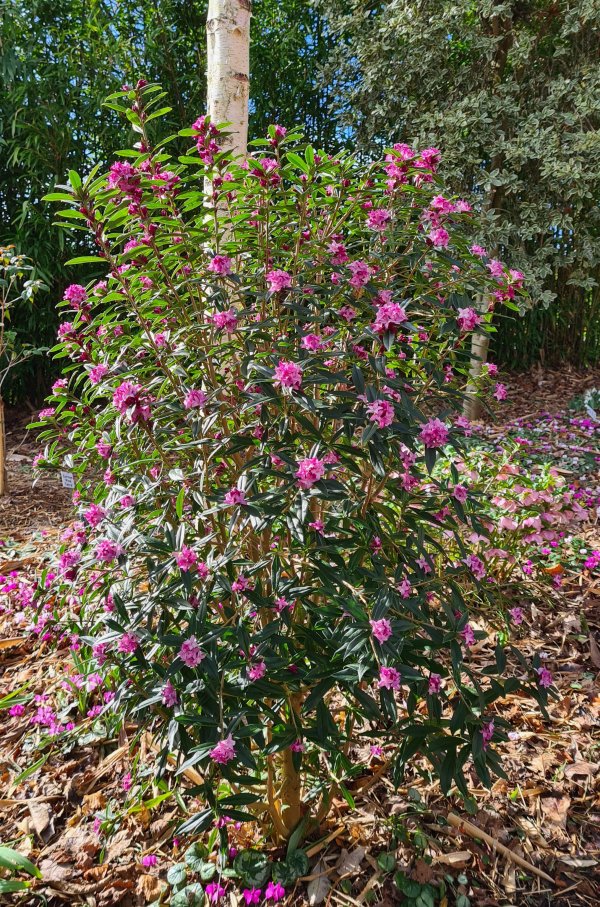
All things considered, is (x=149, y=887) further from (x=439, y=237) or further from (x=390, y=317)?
(x=439, y=237)

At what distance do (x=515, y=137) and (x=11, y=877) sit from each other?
455 centimetres

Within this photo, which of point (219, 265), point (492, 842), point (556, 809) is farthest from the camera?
point (556, 809)

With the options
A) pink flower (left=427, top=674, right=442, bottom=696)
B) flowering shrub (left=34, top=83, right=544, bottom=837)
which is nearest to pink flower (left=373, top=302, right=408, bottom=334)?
flowering shrub (left=34, top=83, right=544, bottom=837)

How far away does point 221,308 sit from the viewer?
1.06m

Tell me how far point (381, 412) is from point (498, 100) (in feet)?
12.4

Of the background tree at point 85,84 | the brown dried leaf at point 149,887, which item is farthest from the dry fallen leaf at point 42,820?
the background tree at point 85,84

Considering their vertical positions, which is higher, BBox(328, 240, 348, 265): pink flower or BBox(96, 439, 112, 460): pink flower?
BBox(328, 240, 348, 265): pink flower

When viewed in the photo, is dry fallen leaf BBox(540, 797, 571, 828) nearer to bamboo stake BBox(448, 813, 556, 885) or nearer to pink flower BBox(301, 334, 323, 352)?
bamboo stake BBox(448, 813, 556, 885)

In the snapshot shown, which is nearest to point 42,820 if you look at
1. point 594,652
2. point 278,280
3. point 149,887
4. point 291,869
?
point 149,887

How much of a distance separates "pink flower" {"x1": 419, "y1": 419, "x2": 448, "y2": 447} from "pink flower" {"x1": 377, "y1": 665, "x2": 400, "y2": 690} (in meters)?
0.34

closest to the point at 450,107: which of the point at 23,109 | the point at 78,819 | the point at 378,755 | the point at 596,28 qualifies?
the point at 596,28

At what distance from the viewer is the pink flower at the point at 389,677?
34.0 inches

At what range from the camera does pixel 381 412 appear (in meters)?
0.90

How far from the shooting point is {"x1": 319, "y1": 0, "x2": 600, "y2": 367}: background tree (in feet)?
12.4
